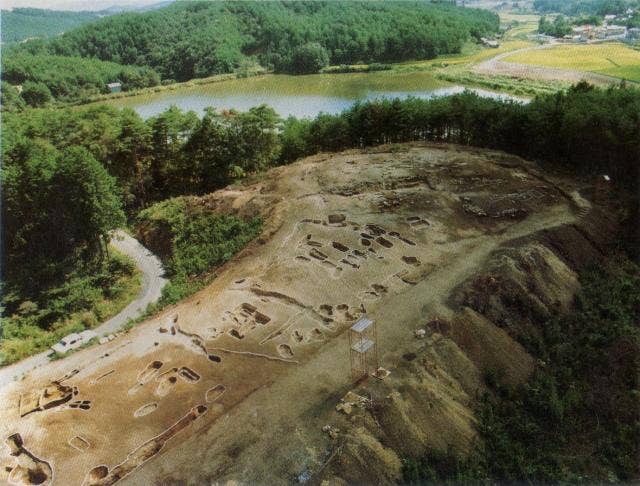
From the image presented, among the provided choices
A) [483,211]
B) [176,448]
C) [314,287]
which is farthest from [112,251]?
[483,211]

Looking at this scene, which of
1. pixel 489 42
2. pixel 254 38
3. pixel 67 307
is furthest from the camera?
pixel 254 38

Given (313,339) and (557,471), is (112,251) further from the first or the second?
(557,471)

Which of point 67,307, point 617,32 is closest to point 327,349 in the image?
point 67,307

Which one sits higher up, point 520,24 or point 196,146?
point 520,24

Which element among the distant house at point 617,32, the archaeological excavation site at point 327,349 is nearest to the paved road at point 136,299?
the archaeological excavation site at point 327,349

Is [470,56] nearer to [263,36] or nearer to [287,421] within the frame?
[263,36]

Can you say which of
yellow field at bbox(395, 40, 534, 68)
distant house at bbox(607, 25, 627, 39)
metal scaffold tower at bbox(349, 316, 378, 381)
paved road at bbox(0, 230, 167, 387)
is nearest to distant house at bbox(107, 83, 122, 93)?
yellow field at bbox(395, 40, 534, 68)

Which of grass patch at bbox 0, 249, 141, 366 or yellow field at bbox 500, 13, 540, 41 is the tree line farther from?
yellow field at bbox 500, 13, 540, 41
